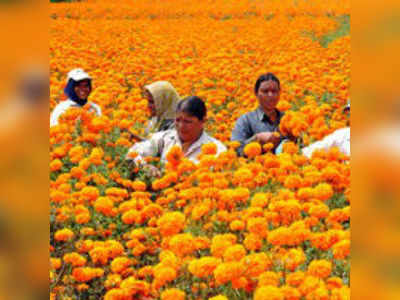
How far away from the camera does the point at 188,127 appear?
354cm

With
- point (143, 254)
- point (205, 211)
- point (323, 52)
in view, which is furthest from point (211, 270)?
point (323, 52)

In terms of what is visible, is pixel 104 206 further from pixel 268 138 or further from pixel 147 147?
pixel 268 138

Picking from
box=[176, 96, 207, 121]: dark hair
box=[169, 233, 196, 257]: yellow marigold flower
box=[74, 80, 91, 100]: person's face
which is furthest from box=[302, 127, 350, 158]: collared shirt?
box=[74, 80, 91, 100]: person's face

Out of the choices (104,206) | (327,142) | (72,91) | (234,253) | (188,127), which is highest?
(72,91)

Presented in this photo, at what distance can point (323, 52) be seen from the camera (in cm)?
749

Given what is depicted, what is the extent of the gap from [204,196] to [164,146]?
146 cm

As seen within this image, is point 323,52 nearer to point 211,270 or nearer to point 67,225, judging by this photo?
point 67,225

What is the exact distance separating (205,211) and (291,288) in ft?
2.33

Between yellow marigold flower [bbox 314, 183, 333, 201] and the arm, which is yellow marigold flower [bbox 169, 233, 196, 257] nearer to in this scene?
yellow marigold flower [bbox 314, 183, 333, 201]

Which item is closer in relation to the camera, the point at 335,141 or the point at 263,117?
the point at 335,141

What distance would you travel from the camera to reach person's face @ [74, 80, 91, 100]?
196 inches

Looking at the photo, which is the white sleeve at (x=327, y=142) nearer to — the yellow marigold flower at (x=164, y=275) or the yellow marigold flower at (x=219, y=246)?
the yellow marigold flower at (x=219, y=246)

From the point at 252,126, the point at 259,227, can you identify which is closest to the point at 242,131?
the point at 252,126
